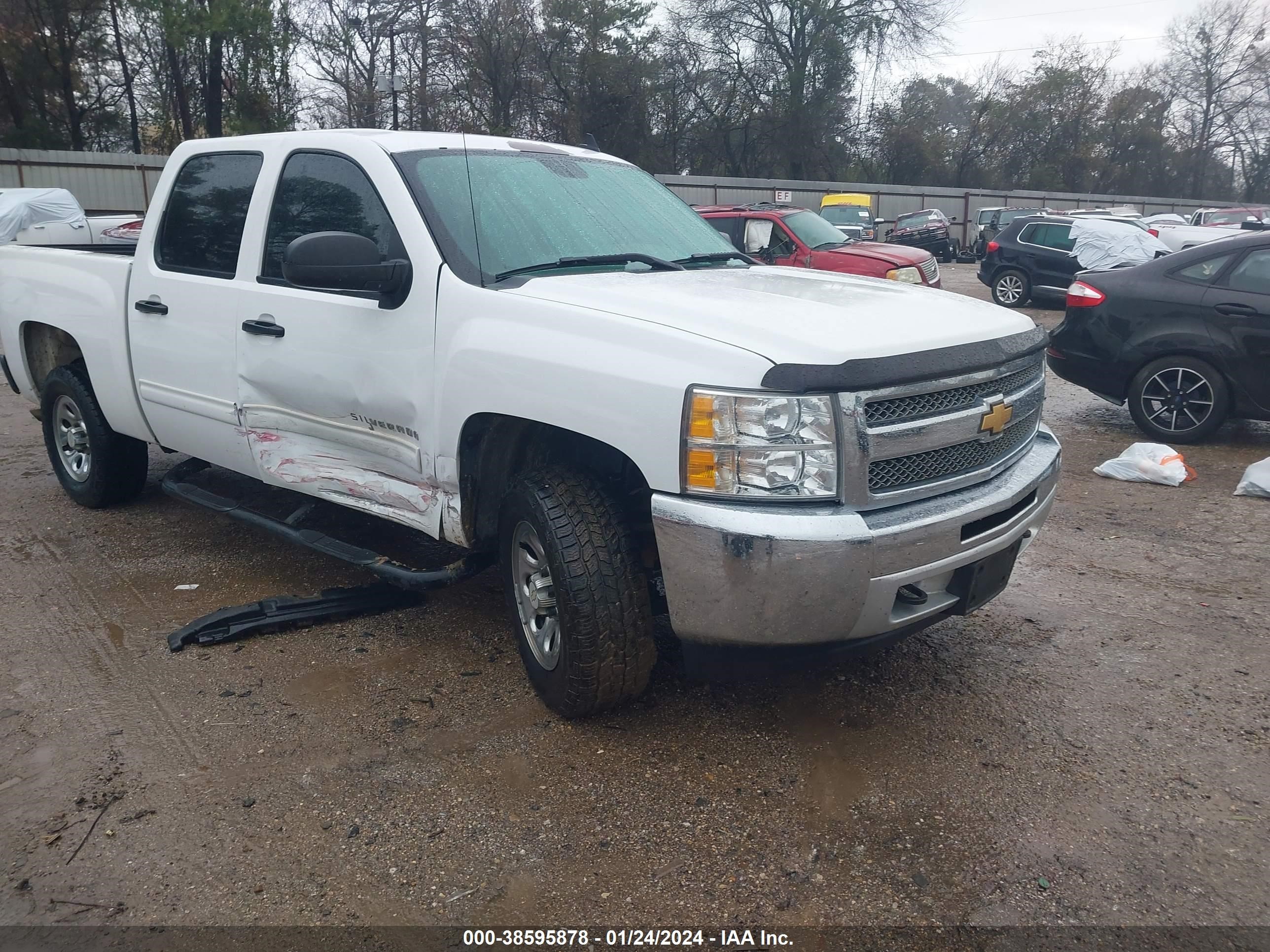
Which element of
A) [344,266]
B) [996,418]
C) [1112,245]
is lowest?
[996,418]

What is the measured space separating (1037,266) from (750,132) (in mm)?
31164

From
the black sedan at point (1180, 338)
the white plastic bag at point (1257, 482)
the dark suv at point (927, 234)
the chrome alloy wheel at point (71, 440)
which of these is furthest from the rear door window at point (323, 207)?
the dark suv at point (927, 234)

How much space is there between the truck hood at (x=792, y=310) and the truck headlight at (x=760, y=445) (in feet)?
0.45

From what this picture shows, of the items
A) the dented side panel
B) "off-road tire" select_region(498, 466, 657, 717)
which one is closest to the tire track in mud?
the dented side panel

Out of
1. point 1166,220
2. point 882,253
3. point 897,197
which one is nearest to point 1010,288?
point 882,253

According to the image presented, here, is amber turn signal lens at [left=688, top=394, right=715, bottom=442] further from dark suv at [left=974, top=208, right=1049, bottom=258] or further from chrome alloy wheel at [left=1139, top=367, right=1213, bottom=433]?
dark suv at [left=974, top=208, right=1049, bottom=258]

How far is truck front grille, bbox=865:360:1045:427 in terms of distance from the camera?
2.86 meters

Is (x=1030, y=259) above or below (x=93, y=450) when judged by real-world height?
above

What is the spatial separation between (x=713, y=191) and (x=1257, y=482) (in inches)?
1168

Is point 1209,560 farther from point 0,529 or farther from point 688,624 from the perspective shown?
point 0,529

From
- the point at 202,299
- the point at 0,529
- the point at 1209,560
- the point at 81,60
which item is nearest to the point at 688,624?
the point at 202,299

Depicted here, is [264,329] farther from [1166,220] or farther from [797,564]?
[1166,220]

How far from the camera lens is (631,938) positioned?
97.1 inches

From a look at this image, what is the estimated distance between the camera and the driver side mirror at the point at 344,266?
3.38 m
